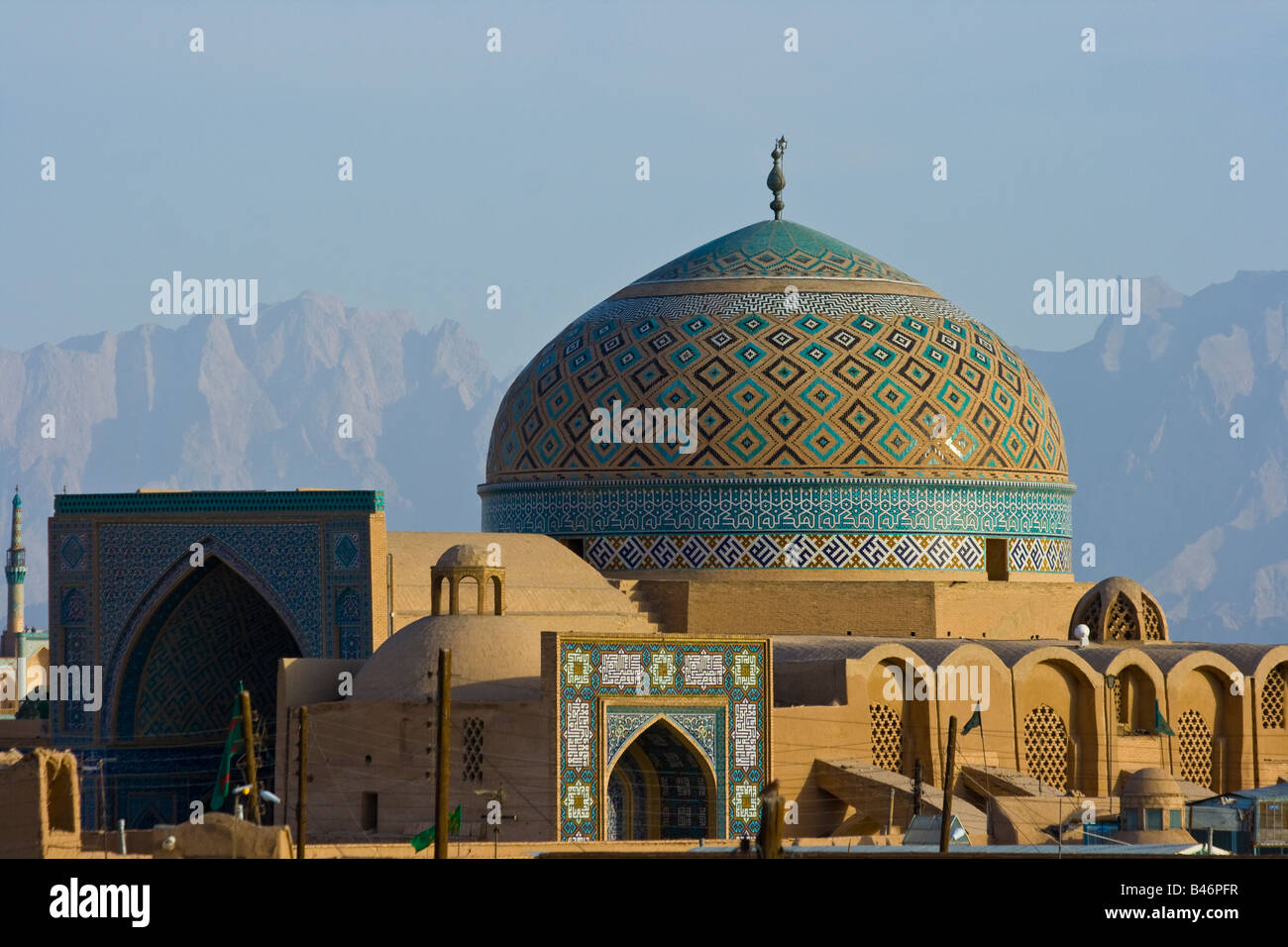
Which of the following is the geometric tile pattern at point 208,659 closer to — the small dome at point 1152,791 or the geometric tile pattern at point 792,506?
the geometric tile pattern at point 792,506

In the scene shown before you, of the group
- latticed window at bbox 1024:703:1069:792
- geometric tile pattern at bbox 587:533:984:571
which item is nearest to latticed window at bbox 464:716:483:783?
latticed window at bbox 1024:703:1069:792

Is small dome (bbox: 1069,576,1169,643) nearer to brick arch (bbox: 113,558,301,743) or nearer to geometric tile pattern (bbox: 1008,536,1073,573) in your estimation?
geometric tile pattern (bbox: 1008,536,1073,573)

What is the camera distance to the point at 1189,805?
18562mm

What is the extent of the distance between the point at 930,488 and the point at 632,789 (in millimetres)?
5119

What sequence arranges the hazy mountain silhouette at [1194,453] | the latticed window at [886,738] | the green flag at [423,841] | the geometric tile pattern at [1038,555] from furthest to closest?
the hazy mountain silhouette at [1194,453] < the geometric tile pattern at [1038,555] < the latticed window at [886,738] < the green flag at [423,841]

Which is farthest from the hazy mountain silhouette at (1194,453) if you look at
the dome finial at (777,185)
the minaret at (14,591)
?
the dome finial at (777,185)

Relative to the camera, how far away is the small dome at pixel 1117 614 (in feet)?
73.9

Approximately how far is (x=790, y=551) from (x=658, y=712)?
14.4ft

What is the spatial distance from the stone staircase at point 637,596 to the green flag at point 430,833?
14.3 feet

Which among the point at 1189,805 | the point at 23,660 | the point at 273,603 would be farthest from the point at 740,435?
the point at 23,660

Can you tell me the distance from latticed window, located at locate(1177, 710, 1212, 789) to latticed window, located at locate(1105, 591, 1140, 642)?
93 cm

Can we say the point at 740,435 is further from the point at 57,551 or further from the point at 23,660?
the point at 23,660

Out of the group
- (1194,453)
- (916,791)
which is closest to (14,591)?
(916,791)

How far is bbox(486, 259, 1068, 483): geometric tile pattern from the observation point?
76.1 feet
